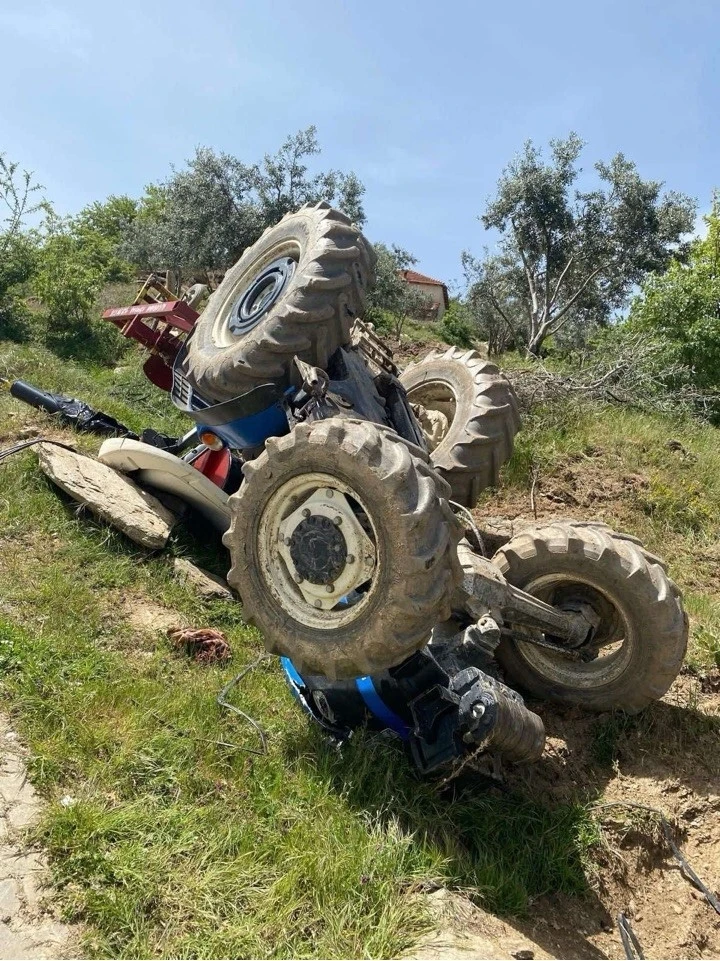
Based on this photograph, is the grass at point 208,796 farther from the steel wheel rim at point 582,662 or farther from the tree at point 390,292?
the tree at point 390,292

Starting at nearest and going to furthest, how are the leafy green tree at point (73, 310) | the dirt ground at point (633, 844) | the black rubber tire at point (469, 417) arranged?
the dirt ground at point (633, 844)
the black rubber tire at point (469, 417)
the leafy green tree at point (73, 310)

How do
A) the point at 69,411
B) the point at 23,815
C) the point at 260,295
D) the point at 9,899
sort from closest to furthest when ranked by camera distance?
the point at 9,899 → the point at 23,815 → the point at 260,295 → the point at 69,411

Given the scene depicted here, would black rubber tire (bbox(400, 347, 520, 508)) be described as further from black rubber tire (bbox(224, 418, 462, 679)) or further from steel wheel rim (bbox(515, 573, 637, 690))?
black rubber tire (bbox(224, 418, 462, 679))

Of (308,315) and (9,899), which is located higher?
(308,315)

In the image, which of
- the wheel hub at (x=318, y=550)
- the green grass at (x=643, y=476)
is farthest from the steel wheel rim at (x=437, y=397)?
the wheel hub at (x=318, y=550)

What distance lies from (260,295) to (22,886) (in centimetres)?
369

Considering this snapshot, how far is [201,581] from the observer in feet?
16.6

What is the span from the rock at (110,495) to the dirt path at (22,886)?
2.20 meters

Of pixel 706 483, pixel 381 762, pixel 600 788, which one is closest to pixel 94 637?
pixel 381 762

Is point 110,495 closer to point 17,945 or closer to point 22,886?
point 22,886

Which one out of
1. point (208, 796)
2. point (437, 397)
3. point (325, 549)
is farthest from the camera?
point (437, 397)

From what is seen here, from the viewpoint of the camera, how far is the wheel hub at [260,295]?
4.65 meters

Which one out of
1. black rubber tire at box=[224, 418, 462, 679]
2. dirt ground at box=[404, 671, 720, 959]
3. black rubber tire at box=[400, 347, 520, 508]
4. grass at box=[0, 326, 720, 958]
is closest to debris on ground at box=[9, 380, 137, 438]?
grass at box=[0, 326, 720, 958]

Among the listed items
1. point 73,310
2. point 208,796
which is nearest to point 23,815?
point 208,796
